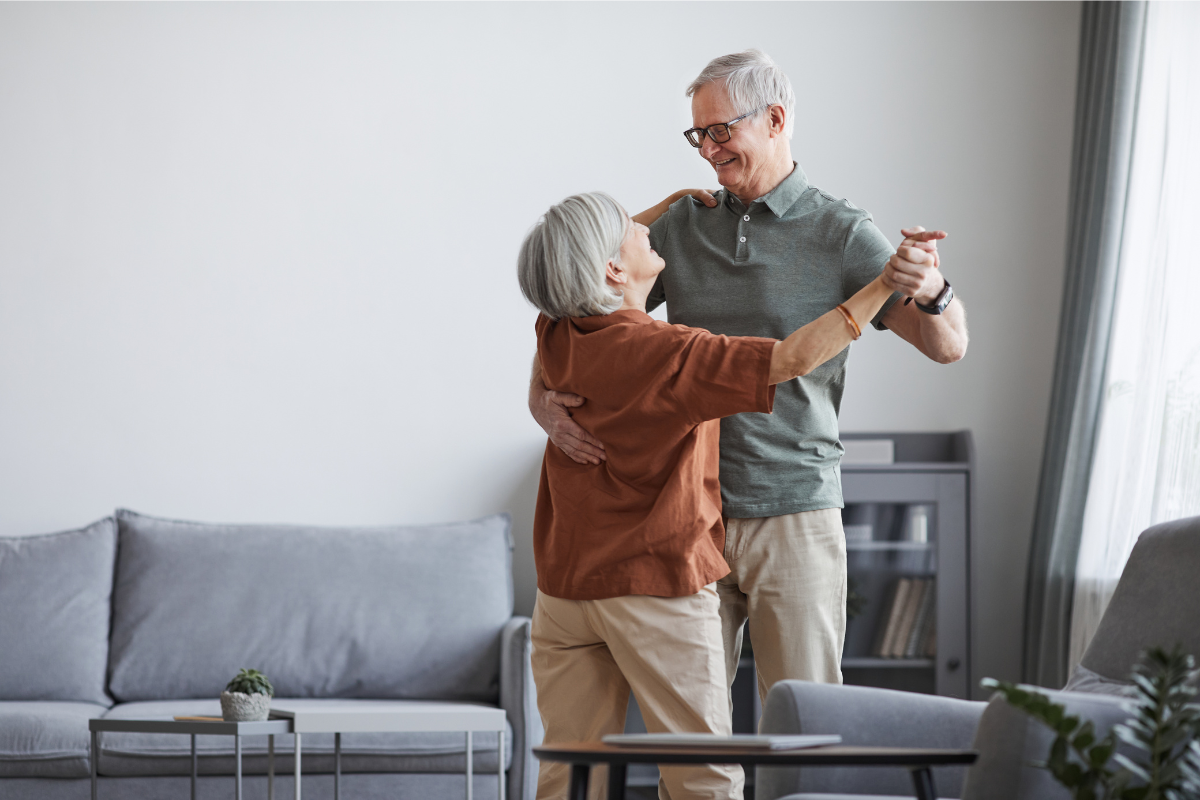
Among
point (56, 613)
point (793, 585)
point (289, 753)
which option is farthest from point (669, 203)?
point (56, 613)

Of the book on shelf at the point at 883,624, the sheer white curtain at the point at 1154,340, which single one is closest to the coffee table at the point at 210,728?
the book on shelf at the point at 883,624

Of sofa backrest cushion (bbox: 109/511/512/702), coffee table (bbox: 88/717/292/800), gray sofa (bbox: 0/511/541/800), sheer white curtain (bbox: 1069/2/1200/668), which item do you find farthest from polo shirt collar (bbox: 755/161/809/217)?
sofa backrest cushion (bbox: 109/511/512/702)

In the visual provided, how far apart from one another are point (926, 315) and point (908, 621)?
1779mm

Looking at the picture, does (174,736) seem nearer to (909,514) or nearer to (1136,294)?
(909,514)

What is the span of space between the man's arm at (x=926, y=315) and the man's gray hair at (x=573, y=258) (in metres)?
0.39

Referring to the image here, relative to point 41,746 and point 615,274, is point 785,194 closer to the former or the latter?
point 615,274

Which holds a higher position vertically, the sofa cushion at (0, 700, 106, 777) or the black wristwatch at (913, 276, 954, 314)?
the black wristwatch at (913, 276, 954, 314)

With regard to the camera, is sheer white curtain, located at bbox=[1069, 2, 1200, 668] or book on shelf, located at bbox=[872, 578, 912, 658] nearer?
sheer white curtain, located at bbox=[1069, 2, 1200, 668]

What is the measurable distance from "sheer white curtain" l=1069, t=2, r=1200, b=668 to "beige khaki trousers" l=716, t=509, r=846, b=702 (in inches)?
59.4

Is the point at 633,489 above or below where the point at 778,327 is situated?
below

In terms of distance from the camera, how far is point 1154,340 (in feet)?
9.66

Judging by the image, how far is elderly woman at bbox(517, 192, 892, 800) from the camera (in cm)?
145

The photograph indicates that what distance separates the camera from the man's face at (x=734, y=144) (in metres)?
1.78

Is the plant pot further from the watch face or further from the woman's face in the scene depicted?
the watch face
